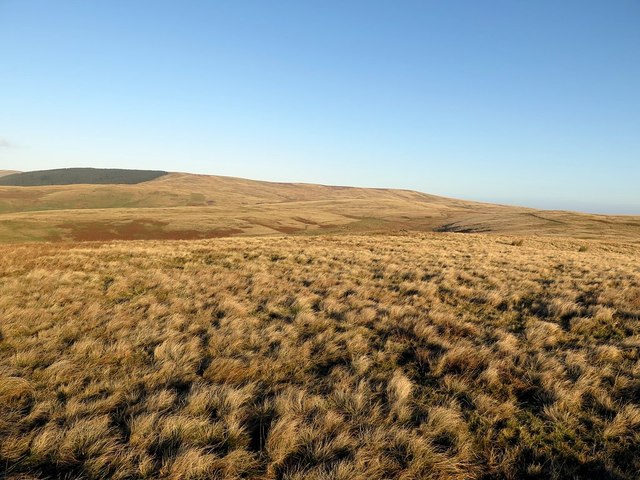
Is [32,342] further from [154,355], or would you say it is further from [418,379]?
[418,379]

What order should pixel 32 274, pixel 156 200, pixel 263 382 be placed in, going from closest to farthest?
pixel 263 382 < pixel 32 274 < pixel 156 200

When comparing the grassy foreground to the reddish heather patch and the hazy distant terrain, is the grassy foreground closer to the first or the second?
the hazy distant terrain

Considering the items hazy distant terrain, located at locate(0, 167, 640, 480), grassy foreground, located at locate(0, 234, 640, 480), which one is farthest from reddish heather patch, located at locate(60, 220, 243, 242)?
grassy foreground, located at locate(0, 234, 640, 480)

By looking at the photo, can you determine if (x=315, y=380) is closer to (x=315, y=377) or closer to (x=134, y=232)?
(x=315, y=377)

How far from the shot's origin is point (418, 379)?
637cm

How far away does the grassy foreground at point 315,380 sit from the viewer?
432cm

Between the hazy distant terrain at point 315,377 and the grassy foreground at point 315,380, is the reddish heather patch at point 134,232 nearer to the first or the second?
the hazy distant terrain at point 315,377

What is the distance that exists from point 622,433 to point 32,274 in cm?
1635

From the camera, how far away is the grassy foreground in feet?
14.2

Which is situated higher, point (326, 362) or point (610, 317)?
point (610, 317)

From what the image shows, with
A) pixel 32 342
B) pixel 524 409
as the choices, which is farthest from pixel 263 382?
pixel 32 342

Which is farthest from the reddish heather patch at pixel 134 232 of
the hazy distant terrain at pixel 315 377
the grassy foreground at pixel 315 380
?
the grassy foreground at pixel 315 380

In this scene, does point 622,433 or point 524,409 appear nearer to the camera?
point 622,433

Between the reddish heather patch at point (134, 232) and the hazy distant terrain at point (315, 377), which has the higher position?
the hazy distant terrain at point (315, 377)
